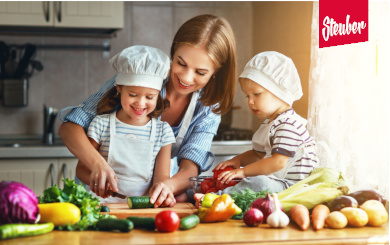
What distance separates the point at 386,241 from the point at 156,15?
265cm

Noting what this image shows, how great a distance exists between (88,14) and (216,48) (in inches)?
62.4

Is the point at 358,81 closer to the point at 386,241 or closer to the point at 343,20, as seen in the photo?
the point at 343,20

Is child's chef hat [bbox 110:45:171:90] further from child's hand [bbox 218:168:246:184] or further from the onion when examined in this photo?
the onion

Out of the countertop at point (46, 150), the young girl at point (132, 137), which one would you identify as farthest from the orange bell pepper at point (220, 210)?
the countertop at point (46, 150)

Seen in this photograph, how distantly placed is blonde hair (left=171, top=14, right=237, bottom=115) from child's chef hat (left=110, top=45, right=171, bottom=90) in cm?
10

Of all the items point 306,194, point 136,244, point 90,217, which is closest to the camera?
point 136,244

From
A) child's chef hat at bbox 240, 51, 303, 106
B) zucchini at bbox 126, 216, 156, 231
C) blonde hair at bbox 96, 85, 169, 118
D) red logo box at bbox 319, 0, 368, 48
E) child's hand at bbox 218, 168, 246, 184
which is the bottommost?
zucchini at bbox 126, 216, 156, 231

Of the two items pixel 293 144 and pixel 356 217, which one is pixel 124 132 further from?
pixel 356 217

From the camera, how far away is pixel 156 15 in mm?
3377

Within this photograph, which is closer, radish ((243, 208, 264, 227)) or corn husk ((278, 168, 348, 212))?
radish ((243, 208, 264, 227))

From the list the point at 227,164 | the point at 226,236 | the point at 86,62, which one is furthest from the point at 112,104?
the point at 86,62

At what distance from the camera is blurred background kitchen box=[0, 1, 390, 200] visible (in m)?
1.52

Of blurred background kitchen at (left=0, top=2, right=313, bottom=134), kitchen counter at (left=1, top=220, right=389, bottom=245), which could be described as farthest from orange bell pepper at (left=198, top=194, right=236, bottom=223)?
blurred background kitchen at (left=0, top=2, right=313, bottom=134)

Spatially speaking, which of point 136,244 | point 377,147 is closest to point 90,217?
point 136,244
